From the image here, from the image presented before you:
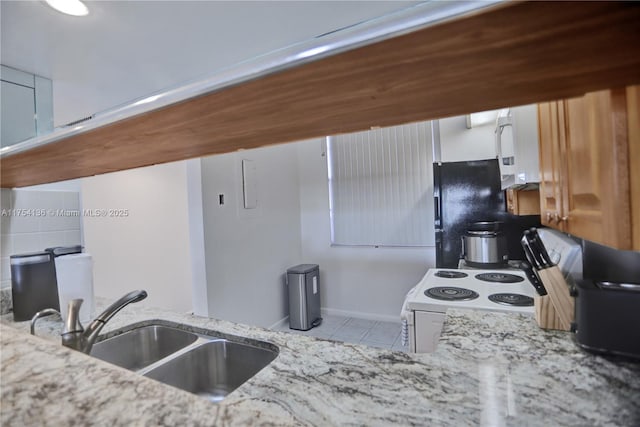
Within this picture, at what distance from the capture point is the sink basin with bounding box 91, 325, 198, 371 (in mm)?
1257

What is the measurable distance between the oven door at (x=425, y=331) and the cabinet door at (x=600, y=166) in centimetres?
99

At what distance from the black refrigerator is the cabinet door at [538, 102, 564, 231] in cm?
167

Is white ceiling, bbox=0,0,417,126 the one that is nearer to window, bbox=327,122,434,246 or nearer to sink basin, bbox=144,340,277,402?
sink basin, bbox=144,340,277,402

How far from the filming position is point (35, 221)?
5.88ft

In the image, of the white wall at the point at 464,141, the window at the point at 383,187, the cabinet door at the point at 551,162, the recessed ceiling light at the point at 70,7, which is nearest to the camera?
the cabinet door at the point at 551,162

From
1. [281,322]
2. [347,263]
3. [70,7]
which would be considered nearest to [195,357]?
[70,7]

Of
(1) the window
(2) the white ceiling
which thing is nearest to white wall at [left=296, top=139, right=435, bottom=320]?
(1) the window

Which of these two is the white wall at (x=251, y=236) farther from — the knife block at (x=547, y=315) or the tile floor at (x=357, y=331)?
the knife block at (x=547, y=315)

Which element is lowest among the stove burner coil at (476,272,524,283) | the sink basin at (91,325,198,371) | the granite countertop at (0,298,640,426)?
the sink basin at (91,325,198,371)

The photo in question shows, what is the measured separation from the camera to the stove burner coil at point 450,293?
1624mm

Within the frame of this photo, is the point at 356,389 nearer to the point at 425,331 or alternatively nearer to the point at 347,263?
the point at 425,331

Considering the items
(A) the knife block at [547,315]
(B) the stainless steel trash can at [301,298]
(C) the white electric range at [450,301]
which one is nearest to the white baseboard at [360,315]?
(B) the stainless steel trash can at [301,298]

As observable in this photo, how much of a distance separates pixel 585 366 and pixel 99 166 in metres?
1.93

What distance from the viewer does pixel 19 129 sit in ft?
5.57
